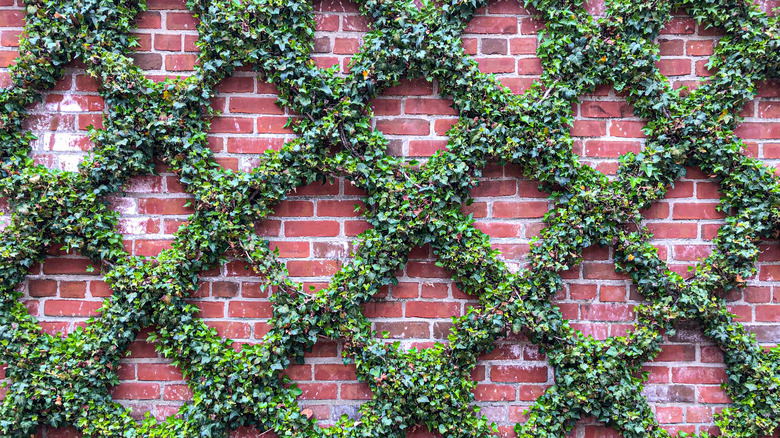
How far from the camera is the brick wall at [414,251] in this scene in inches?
80.0

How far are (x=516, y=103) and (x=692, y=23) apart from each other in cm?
88

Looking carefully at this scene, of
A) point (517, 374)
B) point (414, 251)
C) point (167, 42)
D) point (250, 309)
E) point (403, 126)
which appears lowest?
point (517, 374)

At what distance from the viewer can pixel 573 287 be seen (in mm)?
2049

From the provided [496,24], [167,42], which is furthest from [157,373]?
[496,24]

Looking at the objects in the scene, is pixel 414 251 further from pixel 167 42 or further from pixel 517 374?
pixel 167 42

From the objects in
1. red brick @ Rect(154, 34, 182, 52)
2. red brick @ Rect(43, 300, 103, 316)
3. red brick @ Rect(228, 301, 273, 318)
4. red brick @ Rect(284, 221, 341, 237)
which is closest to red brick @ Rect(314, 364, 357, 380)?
red brick @ Rect(228, 301, 273, 318)

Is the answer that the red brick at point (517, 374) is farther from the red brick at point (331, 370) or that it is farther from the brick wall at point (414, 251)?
the red brick at point (331, 370)

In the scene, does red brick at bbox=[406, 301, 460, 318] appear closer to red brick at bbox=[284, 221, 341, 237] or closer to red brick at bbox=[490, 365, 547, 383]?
red brick at bbox=[490, 365, 547, 383]

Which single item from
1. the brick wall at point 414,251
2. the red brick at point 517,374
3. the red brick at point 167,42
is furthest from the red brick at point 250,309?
the red brick at point 167,42

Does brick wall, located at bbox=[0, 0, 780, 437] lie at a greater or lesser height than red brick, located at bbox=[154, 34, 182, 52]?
lesser

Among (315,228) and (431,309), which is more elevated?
(315,228)

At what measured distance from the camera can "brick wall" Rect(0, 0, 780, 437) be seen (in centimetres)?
203

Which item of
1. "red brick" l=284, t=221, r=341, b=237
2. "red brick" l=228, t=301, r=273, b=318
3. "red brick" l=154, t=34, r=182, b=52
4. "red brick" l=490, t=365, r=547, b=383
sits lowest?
"red brick" l=490, t=365, r=547, b=383

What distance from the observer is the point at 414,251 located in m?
2.04
